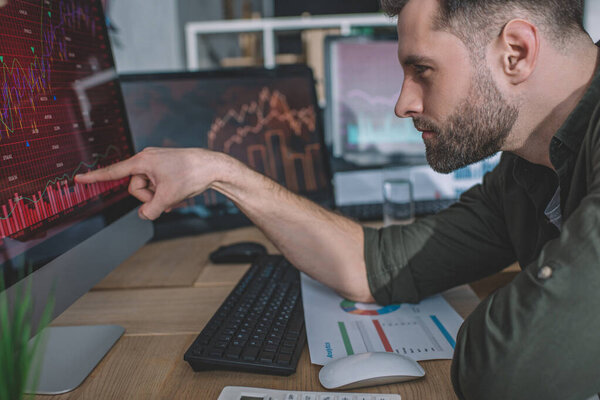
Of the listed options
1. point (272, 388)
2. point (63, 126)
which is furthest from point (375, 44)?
point (272, 388)

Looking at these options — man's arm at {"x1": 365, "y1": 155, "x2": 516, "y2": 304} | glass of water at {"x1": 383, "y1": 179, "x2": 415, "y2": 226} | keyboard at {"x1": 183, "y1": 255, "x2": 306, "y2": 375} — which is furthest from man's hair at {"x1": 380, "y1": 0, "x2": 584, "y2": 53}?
glass of water at {"x1": 383, "y1": 179, "x2": 415, "y2": 226}

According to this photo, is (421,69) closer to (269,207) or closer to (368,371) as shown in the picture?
(269,207)

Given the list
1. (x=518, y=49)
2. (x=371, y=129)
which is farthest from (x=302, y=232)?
(x=371, y=129)

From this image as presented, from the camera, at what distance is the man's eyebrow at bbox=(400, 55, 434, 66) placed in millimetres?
684

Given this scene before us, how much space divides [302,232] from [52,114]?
413 millimetres

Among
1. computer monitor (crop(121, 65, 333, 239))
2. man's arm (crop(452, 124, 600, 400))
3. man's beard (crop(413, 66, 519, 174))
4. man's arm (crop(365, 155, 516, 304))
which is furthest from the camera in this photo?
computer monitor (crop(121, 65, 333, 239))

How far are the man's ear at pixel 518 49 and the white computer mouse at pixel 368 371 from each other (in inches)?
15.7

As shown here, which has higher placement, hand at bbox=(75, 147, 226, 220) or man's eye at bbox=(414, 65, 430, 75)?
man's eye at bbox=(414, 65, 430, 75)

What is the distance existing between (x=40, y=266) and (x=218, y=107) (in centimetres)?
74

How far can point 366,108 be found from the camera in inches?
51.2

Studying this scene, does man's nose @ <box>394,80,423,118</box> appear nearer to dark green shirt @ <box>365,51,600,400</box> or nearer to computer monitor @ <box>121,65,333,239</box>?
dark green shirt @ <box>365,51,600,400</box>

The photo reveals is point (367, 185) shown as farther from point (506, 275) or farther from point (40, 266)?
point (40, 266)

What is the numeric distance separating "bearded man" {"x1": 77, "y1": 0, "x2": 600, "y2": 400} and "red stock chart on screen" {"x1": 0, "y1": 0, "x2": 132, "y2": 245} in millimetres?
53

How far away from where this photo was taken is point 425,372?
565 mm
